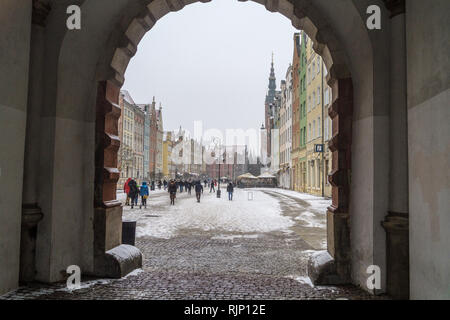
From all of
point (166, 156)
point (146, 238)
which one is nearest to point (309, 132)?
point (146, 238)

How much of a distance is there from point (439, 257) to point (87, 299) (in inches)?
160

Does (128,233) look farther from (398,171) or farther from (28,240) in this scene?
(398,171)

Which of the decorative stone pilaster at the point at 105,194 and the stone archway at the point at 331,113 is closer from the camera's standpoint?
the stone archway at the point at 331,113

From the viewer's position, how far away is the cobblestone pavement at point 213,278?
15.2ft

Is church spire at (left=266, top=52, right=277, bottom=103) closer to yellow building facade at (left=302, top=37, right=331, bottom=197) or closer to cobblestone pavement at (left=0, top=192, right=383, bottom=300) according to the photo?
yellow building facade at (left=302, top=37, right=331, bottom=197)

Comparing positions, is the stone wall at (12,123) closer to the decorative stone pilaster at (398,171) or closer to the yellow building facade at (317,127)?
the decorative stone pilaster at (398,171)

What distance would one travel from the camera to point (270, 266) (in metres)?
6.55

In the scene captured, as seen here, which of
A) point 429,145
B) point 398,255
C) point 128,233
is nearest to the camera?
point 429,145

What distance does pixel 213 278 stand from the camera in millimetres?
5523

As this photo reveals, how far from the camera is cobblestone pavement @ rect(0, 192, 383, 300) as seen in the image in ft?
15.2

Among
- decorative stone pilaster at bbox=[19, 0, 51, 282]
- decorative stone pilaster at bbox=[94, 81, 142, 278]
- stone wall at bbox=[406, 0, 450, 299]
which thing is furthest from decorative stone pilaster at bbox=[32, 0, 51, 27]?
stone wall at bbox=[406, 0, 450, 299]

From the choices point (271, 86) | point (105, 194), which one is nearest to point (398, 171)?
point (105, 194)

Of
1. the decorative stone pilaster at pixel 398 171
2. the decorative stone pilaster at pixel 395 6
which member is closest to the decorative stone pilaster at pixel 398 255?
the decorative stone pilaster at pixel 398 171
